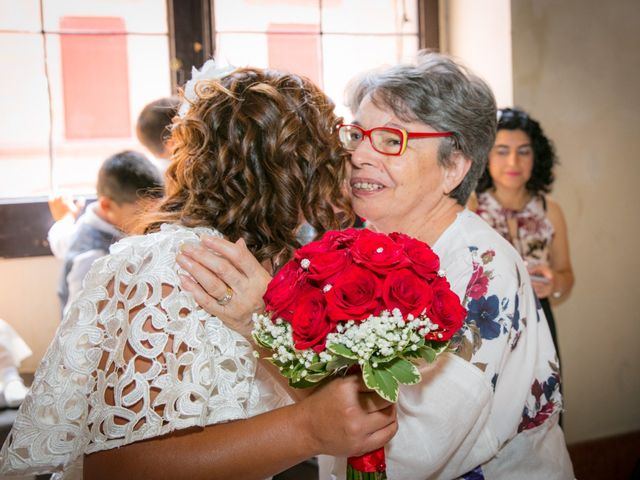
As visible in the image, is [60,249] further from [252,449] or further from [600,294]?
[600,294]

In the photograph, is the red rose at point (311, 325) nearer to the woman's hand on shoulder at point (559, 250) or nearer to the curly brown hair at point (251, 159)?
the curly brown hair at point (251, 159)

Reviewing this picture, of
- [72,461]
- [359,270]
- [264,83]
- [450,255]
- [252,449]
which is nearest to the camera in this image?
[359,270]

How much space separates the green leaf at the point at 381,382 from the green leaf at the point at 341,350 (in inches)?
1.1

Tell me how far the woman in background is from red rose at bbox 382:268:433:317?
2774 millimetres

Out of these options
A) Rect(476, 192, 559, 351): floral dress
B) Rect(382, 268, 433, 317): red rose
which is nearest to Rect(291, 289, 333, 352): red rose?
Rect(382, 268, 433, 317): red rose

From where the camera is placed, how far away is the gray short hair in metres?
2.00

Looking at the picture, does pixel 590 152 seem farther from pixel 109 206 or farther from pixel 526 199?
pixel 109 206

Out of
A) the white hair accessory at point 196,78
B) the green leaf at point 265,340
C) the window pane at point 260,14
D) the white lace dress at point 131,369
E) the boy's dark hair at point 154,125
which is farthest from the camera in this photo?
the window pane at point 260,14

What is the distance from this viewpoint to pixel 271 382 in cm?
166

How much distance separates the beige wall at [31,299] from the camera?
3.97m

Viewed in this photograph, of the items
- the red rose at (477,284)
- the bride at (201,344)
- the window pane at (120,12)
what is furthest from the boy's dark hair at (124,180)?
the red rose at (477,284)

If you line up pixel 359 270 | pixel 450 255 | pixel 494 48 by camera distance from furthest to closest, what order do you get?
pixel 494 48, pixel 450 255, pixel 359 270

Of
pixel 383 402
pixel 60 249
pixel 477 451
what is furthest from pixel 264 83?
pixel 60 249

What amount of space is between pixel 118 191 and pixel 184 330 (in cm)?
213
